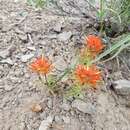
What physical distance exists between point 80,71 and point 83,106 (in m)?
0.26

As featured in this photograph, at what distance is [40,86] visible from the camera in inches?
62.1

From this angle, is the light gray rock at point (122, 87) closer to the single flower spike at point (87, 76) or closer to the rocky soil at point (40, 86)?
the rocky soil at point (40, 86)

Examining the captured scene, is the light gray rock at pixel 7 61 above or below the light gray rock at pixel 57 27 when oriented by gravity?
below

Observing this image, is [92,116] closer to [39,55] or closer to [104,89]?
[104,89]

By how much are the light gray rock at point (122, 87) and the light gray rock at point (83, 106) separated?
142 mm

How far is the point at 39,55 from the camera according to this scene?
1.70 metres

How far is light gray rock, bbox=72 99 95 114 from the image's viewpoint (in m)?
1.53

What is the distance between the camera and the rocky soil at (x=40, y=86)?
1494mm

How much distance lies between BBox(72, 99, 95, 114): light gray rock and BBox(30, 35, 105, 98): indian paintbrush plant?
0.10 feet

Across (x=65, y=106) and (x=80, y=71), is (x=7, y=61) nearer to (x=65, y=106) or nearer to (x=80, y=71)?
(x=65, y=106)

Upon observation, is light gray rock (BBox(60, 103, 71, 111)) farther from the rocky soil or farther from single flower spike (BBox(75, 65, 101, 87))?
single flower spike (BBox(75, 65, 101, 87))

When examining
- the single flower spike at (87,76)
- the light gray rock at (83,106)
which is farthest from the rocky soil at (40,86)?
the single flower spike at (87,76)

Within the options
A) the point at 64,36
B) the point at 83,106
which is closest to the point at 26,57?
the point at 64,36

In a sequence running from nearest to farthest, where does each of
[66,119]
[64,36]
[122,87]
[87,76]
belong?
[87,76], [66,119], [122,87], [64,36]
